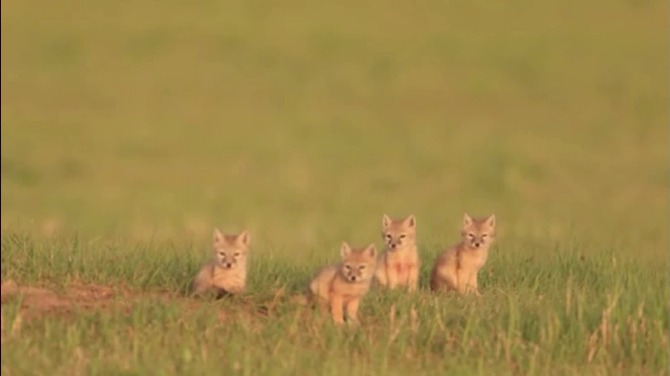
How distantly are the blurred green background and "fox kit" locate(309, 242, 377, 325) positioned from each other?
27.7 feet

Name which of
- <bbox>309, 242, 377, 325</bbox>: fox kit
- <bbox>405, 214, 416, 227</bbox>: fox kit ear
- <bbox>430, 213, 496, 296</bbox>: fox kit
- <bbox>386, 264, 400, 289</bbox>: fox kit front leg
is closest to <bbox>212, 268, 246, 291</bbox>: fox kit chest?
<bbox>309, 242, 377, 325</bbox>: fox kit

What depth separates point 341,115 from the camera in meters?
41.4

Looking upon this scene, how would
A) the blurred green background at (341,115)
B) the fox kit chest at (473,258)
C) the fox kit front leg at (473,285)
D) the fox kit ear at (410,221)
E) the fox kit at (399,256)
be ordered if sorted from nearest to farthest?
1. the fox kit front leg at (473,285)
2. the fox kit at (399,256)
3. the fox kit chest at (473,258)
4. the fox kit ear at (410,221)
5. the blurred green background at (341,115)

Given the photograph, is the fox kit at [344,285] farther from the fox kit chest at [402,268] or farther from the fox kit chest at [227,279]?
the fox kit chest at [402,268]

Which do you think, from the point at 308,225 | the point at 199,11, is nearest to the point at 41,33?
the point at 199,11

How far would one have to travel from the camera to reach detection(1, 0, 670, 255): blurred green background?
30.3 m

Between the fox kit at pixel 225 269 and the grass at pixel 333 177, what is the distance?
16 centimetres

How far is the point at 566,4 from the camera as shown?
183ft

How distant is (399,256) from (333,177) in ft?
66.0

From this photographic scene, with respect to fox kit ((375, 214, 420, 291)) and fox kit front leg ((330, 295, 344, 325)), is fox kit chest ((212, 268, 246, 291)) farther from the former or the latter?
fox kit ((375, 214, 420, 291))

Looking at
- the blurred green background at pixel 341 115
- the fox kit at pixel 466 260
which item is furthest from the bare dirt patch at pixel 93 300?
the blurred green background at pixel 341 115

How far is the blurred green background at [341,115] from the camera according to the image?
3030 centimetres

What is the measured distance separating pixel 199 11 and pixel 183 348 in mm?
41037

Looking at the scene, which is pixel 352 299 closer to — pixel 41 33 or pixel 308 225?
pixel 308 225
